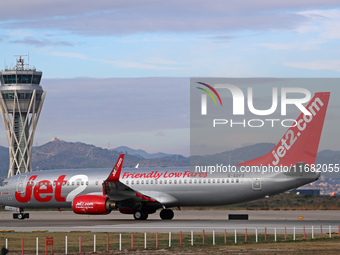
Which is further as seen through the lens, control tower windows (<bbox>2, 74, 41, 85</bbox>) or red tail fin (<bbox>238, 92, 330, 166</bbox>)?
control tower windows (<bbox>2, 74, 41, 85</bbox>)

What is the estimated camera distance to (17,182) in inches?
2176

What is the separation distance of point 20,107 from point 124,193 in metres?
94.7

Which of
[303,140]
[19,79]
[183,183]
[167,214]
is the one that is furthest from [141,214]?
[19,79]

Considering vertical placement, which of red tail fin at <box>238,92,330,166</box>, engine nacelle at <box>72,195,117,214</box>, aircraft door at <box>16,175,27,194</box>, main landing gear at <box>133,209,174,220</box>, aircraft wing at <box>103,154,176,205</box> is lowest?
main landing gear at <box>133,209,174,220</box>

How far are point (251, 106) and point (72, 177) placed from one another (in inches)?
590

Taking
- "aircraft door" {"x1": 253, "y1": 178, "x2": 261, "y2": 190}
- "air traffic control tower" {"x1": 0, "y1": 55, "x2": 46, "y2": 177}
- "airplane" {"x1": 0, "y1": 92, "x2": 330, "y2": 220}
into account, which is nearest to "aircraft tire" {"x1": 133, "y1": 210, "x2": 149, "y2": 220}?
"airplane" {"x1": 0, "y1": 92, "x2": 330, "y2": 220}

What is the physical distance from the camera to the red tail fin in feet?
155

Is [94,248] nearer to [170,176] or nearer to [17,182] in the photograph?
[170,176]

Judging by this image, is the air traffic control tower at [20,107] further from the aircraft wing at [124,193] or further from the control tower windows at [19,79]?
the aircraft wing at [124,193]

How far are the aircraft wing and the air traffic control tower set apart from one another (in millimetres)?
90782

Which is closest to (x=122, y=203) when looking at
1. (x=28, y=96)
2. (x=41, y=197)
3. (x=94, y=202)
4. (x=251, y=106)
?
(x=94, y=202)

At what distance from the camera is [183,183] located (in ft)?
164

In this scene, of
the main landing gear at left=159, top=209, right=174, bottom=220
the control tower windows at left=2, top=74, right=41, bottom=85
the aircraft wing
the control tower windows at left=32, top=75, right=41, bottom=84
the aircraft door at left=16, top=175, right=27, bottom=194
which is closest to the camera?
the aircraft wing

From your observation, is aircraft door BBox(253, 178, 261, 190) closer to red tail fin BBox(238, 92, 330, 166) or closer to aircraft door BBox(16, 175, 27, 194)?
red tail fin BBox(238, 92, 330, 166)
